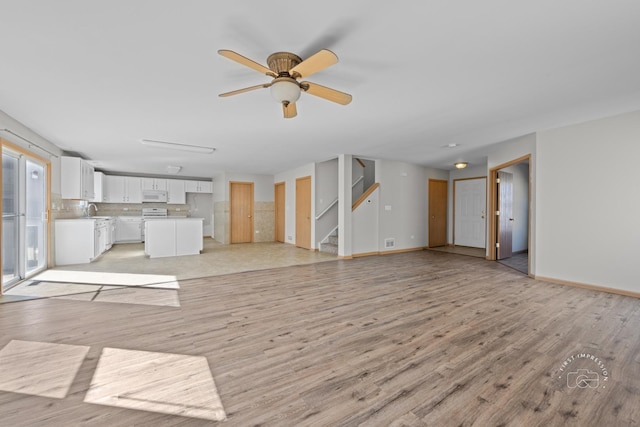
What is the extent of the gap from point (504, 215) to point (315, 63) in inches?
238

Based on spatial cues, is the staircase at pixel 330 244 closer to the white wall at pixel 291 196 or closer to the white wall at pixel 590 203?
the white wall at pixel 291 196

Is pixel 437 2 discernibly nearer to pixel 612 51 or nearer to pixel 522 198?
pixel 612 51

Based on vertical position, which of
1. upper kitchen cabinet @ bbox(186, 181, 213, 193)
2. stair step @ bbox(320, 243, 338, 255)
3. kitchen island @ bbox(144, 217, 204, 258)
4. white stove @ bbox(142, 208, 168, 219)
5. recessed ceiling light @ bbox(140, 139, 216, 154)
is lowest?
stair step @ bbox(320, 243, 338, 255)

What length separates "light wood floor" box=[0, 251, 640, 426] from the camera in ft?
5.10

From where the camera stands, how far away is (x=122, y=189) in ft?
29.9

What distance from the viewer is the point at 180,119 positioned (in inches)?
156

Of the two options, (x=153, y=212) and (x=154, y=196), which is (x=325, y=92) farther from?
(x=153, y=212)

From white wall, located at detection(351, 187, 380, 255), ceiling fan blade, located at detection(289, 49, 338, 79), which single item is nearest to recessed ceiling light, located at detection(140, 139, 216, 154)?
white wall, located at detection(351, 187, 380, 255)

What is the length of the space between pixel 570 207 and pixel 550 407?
3.83 m

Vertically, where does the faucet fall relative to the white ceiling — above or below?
below

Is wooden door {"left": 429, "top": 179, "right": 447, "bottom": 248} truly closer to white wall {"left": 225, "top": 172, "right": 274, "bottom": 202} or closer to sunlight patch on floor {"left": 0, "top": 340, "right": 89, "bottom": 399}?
white wall {"left": 225, "top": 172, "right": 274, "bottom": 202}

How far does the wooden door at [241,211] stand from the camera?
30.4 ft

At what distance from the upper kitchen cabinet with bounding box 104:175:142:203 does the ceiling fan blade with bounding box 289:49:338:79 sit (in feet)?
29.9

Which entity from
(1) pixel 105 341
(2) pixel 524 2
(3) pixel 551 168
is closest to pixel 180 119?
(1) pixel 105 341
